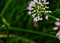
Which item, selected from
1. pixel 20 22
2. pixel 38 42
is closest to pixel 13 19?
pixel 20 22

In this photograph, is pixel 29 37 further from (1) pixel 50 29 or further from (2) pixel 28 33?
(1) pixel 50 29

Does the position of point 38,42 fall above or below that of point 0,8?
below

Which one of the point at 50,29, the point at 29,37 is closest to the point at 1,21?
the point at 29,37

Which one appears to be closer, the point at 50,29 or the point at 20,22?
the point at 50,29

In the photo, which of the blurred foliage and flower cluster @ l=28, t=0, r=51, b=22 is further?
the blurred foliage

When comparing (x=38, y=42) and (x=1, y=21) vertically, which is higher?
(x=1, y=21)

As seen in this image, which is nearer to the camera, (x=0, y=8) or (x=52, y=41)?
(x=52, y=41)

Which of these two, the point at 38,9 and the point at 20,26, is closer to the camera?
the point at 38,9

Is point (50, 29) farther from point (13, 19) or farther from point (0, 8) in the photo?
point (0, 8)

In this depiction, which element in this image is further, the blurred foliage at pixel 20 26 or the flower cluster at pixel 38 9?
the blurred foliage at pixel 20 26
